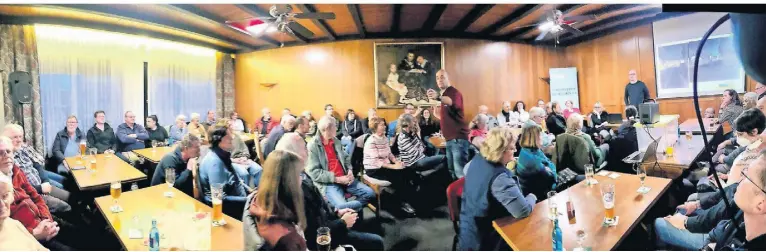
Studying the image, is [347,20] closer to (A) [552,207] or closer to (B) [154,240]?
(B) [154,240]

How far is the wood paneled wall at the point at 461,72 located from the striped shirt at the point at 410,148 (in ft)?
0.60

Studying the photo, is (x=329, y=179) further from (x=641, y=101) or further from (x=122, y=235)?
(x=641, y=101)

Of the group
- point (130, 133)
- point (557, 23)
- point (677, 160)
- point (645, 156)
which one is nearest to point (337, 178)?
point (130, 133)

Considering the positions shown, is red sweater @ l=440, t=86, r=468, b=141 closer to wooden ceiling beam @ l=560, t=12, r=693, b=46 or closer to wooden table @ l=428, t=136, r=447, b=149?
wooden table @ l=428, t=136, r=447, b=149

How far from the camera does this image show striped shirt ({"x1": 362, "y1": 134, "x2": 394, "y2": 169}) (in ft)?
6.12

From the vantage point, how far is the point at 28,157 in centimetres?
180

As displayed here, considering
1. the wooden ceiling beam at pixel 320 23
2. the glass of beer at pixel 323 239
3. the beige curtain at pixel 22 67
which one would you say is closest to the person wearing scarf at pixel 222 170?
the glass of beer at pixel 323 239

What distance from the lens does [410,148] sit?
6.84 feet

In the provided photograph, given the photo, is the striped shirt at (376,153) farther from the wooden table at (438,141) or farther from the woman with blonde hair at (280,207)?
the woman with blonde hair at (280,207)

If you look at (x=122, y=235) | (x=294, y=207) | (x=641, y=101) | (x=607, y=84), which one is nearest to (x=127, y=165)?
(x=122, y=235)

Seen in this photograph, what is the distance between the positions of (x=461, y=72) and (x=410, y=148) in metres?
0.53

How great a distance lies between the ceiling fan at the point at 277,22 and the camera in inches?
63.6

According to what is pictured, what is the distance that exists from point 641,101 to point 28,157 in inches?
125

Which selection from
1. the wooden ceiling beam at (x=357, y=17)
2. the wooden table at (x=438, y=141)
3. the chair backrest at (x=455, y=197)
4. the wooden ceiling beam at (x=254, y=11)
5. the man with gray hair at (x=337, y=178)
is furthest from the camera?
the man with gray hair at (x=337, y=178)
